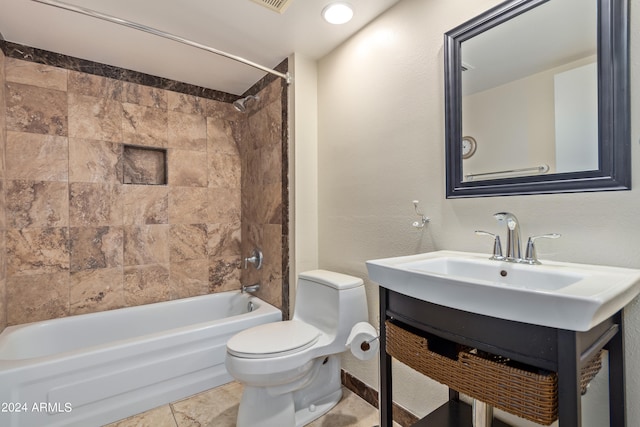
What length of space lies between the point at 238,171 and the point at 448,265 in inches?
85.1

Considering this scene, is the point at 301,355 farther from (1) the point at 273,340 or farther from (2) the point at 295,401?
(2) the point at 295,401

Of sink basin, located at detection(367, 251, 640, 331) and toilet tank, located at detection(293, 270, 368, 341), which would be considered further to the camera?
toilet tank, located at detection(293, 270, 368, 341)

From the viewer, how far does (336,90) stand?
1.97m

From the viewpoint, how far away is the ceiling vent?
1527 mm

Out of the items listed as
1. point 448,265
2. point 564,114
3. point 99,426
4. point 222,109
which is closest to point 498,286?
point 448,265

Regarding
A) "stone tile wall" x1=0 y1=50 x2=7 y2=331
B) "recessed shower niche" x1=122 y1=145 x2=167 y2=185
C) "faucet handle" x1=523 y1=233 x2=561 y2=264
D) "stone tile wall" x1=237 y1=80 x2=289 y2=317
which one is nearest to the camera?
"faucet handle" x1=523 y1=233 x2=561 y2=264

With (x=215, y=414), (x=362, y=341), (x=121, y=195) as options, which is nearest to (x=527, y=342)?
Result: (x=362, y=341)

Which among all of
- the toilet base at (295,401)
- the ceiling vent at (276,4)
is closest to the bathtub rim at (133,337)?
the toilet base at (295,401)

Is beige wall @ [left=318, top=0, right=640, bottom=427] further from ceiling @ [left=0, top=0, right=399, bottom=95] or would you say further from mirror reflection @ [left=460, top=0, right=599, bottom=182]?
ceiling @ [left=0, top=0, right=399, bottom=95]

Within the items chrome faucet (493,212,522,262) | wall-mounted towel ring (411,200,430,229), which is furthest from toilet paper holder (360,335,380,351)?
chrome faucet (493,212,522,262)

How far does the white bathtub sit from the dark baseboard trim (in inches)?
25.2

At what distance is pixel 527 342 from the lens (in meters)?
0.69

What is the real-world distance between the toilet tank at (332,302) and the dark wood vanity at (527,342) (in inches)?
21.0

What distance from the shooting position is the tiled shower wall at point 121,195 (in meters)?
1.97
